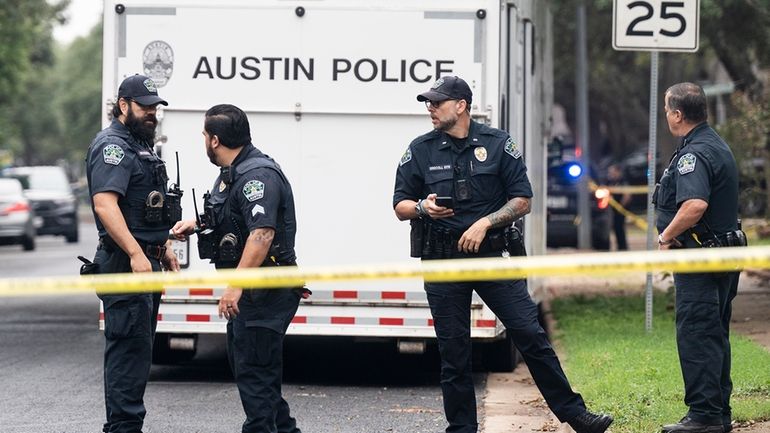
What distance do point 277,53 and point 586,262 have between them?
4.18 m

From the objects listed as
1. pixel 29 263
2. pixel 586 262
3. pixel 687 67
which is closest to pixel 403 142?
pixel 586 262

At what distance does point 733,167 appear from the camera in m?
A: 7.60

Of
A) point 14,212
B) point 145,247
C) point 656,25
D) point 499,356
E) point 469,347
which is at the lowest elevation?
point 499,356

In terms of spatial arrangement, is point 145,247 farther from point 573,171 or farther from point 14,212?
point 14,212

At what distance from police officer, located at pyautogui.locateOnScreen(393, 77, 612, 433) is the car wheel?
2084 centimetres

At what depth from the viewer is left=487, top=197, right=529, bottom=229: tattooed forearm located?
743 centimetres

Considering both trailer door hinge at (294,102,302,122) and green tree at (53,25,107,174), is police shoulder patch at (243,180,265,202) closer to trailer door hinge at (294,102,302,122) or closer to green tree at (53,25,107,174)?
trailer door hinge at (294,102,302,122)

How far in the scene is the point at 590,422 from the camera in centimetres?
742

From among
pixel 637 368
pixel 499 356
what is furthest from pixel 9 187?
pixel 637 368

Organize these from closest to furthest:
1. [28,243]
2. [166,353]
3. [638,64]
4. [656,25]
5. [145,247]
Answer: [145,247], [166,353], [656,25], [28,243], [638,64]

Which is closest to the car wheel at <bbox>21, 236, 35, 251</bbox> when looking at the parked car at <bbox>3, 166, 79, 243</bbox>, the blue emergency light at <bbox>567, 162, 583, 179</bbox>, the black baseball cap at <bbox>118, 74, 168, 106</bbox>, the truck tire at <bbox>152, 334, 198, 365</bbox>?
the parked car at <bbox>3, 166, 79, 243</bbox>

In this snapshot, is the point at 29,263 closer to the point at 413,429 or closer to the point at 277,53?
the point at 277,53

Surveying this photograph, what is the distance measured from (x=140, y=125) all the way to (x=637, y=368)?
4.03 metres

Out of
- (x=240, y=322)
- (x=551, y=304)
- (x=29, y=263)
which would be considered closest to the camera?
(x=240, y=322)
